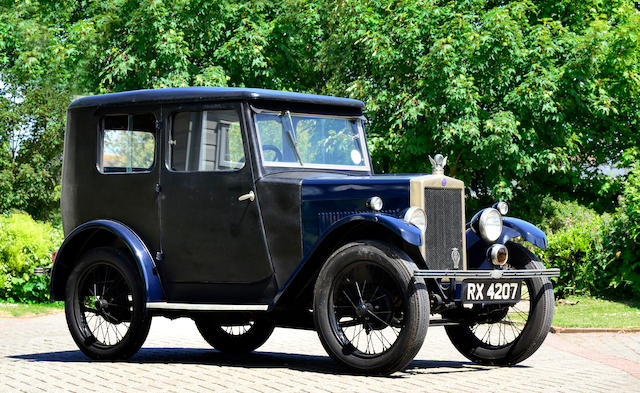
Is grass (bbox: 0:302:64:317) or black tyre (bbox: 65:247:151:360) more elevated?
black tyre (bbox: 65:247:151:360)

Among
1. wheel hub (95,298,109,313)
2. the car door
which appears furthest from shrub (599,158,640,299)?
wheel hub (95,298,109,313)

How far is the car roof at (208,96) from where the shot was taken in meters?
7.99

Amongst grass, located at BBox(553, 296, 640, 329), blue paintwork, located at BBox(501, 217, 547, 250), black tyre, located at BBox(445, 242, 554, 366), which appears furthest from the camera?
grass, located at BBox(553, 296, 640, 329)

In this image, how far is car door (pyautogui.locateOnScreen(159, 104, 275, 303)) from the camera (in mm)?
7906

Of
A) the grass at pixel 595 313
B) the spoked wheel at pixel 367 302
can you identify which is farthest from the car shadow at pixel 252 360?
the grass at pixel 595 313

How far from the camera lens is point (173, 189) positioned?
8.26 metres

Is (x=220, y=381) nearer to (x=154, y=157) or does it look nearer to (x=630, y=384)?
(x=154, y=157)

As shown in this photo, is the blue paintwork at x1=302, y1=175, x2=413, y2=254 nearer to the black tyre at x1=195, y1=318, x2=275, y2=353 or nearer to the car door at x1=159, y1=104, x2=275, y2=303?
the car door at x1=159, y1=104, x2=275, y2=303

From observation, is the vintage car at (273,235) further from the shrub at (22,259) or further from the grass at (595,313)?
the shrub at (22,259)

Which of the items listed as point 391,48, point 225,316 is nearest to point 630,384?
point 225,316

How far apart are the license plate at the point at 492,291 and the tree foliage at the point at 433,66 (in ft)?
36.7

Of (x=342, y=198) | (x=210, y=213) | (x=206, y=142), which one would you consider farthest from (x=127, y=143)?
(x=342, y=198)

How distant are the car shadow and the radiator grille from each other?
94 cm

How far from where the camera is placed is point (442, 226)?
7.61 metres
